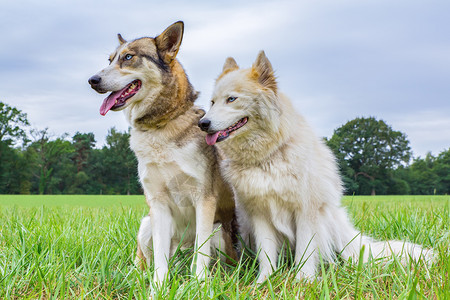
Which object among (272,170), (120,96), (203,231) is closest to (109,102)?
(120,96)

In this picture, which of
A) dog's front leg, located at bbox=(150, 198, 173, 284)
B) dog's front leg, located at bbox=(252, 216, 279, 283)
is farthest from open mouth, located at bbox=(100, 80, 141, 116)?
dog's front leg, located at bbox=(252, 216, 279, 283)

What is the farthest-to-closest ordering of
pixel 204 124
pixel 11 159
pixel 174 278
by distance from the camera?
1. pixel 11 159
2. pixel 204 124
3. pixel 174 278

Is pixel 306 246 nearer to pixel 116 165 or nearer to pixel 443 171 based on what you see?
pixel 116 165

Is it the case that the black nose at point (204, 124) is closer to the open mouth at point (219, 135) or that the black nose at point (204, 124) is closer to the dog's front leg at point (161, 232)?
the open mouth at point (219, 135)

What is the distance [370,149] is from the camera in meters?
39.8

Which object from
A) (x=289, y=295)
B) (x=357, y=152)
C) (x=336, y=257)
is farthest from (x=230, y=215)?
(x=357, y=152)

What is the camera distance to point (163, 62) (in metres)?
3.43

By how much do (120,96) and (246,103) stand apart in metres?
1.08

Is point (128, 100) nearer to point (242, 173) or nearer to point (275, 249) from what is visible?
point (242, 173)

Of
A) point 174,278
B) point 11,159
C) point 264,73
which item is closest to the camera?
point 174,278

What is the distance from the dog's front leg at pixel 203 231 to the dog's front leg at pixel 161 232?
0.91 feet

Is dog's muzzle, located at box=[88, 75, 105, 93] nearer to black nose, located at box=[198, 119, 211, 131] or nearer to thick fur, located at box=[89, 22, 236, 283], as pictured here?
thick fur, located at box=[89, 22, 236, 283]

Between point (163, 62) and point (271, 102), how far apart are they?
100 cm

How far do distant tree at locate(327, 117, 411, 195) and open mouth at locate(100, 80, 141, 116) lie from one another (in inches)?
1422
